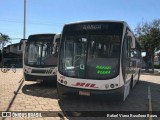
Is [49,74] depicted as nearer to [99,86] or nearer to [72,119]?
[99,86]

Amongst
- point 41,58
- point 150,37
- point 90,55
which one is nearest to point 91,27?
point 90,55

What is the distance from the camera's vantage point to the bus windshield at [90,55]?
809cm

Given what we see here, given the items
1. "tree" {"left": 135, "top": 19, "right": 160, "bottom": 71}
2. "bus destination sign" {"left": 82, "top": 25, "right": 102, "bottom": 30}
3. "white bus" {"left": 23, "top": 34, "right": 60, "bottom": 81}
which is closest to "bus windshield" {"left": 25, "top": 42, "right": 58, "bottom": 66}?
"white bus" {"left": 23, "top": 34, "right": 60, "bottom": 81}

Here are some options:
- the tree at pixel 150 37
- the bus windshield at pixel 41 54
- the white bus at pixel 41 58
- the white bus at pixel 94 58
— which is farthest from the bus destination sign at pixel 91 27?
the tree at pixel 150 37

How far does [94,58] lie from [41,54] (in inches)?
187

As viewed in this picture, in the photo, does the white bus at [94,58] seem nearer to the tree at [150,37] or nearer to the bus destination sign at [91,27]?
the bus destination sign at [91,27]

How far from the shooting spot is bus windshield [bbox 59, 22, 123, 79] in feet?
26.5

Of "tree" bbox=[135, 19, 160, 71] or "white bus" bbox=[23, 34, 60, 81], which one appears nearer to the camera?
"white bus" bbox=[23, 34, 60, 81]

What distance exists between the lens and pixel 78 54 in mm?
8547

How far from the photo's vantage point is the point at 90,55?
836cm

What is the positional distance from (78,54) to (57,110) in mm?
2126

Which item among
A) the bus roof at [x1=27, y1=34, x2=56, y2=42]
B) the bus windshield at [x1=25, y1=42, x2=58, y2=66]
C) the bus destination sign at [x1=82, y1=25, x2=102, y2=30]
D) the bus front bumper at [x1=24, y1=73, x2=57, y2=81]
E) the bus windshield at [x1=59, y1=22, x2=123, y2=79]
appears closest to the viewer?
the bus windshield at [x1=59, y1=22, x2=123, y2=79]

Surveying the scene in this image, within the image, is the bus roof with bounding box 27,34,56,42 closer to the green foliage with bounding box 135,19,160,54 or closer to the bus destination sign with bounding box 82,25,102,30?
the bus destination sign with bounding box 82,25,102,30

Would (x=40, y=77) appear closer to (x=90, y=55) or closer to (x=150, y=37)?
(x=90, y=55)
